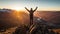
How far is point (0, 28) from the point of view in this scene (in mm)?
10891

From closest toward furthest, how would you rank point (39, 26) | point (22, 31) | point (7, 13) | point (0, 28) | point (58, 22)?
1. point (39, 26)
2. point (22, 31)
3. point (58, 22)
4. point (0, 28)
5. point (7, 13)

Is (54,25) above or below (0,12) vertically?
below

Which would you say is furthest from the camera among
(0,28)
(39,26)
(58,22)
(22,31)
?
(0,28)

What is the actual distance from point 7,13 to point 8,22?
0.78 m

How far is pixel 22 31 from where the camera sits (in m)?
Result: 6.98

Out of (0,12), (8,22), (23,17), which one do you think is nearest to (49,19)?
(23,17)

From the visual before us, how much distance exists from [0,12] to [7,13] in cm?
55

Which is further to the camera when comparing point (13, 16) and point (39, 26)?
point (13, 16)

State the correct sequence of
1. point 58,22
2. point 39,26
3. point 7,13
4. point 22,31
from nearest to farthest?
1. point 39,26
2. point 22,31
3. point 58,22
4. point 7,13

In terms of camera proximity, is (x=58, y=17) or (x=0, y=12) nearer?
(x=58, y=17)

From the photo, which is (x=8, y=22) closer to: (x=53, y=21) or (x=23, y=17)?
(x=23, y=17)

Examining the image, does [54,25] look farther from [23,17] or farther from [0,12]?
[0,12]

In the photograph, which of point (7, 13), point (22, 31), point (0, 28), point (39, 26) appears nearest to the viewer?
point (39, 26)

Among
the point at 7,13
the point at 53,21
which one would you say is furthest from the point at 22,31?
the point at 7,13
